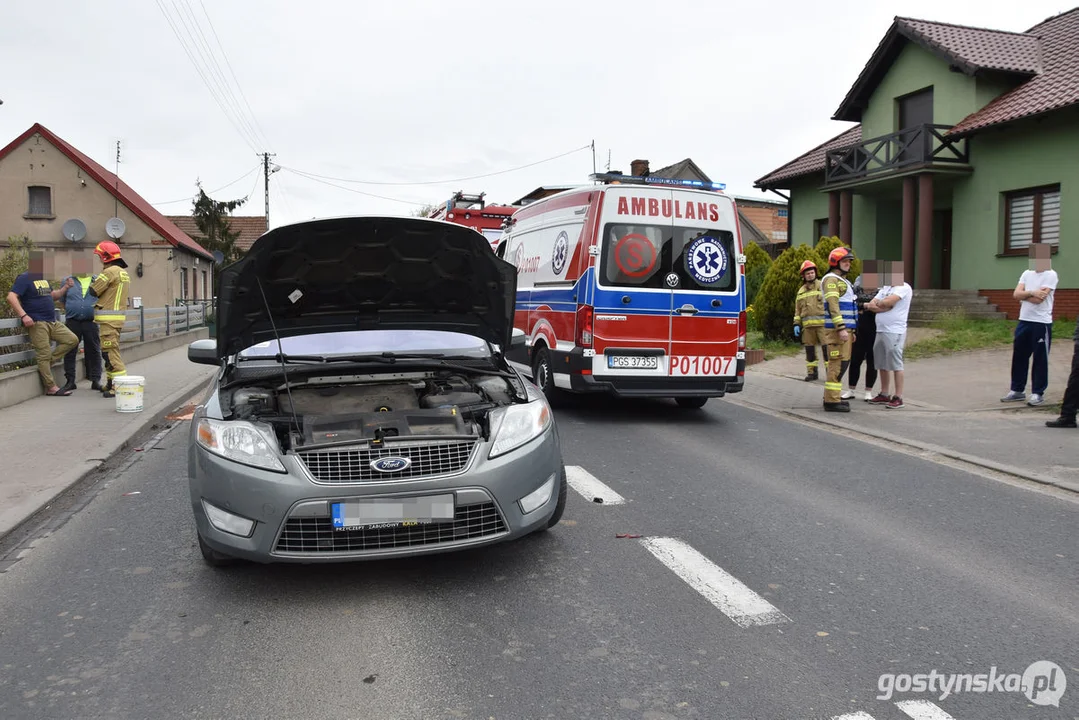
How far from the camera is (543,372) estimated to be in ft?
34.7

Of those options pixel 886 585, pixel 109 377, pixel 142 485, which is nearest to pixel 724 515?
pixel 886 585

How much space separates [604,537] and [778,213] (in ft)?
169

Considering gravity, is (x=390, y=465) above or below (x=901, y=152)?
below

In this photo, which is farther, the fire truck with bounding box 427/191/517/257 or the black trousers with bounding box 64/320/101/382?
the fire truck with bounding box 427/191/517/257

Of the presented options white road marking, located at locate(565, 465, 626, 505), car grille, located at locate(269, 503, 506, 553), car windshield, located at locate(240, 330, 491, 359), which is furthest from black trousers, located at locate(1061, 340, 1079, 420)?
car grille, located at locate(269, 503, 506, 553)

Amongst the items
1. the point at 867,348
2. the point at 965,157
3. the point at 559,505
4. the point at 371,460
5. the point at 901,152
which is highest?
the point at 901,152

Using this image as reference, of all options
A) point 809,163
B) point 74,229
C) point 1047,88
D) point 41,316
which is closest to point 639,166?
point 809,163

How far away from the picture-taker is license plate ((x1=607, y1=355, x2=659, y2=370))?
9273mm

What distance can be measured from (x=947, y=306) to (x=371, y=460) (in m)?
18.5

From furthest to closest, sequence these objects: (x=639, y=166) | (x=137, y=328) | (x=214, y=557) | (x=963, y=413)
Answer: (x=639, y=166) → (x=137, y=328) → (x=963, y=413) → (x=214, y=557)

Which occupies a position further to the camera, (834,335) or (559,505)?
(834,335)

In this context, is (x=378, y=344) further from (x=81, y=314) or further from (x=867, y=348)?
(x=867, y=348)

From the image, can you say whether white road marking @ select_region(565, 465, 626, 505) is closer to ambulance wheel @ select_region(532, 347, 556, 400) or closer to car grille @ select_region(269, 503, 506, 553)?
car grille @ select_region(269, 503, 506, 553)

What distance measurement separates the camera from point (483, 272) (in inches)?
216
